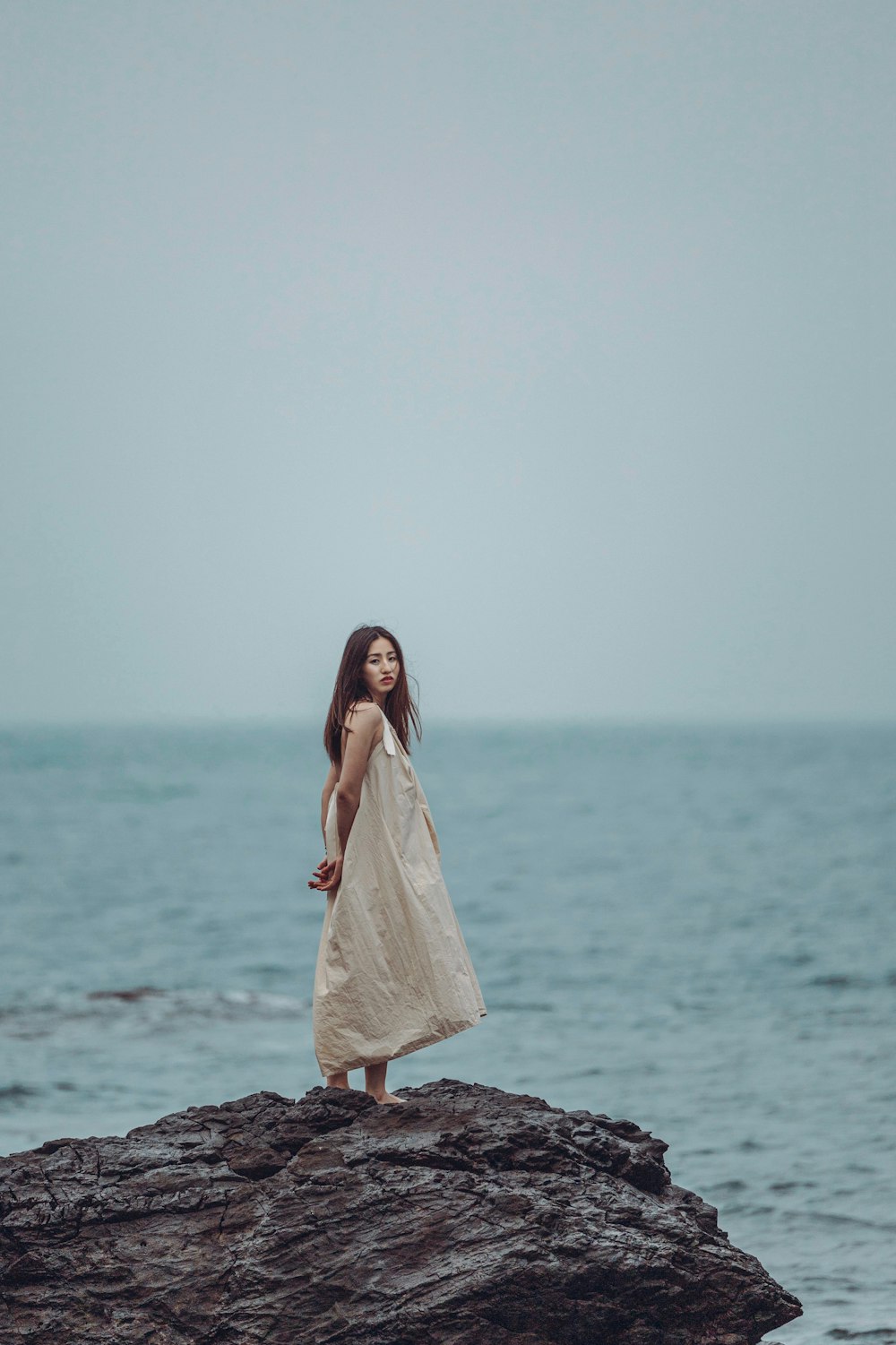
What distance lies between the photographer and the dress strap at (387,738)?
5695 millimetres

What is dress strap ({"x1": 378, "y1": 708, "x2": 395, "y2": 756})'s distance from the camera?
18.7 feet

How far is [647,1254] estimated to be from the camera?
4723mm

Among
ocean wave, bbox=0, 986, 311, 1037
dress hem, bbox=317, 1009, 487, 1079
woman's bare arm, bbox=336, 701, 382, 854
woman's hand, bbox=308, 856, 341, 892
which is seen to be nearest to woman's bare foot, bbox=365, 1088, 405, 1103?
dress hem, bbox=317, 1009, 487, 1079

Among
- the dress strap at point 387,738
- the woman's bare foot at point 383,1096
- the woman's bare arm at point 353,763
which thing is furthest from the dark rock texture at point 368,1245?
Answer: the dress strap at point 387,738

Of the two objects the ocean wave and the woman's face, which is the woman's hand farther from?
the ocean wave

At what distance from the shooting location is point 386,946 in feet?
18.4

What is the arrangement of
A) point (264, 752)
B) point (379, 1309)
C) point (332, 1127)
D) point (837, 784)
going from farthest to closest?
point (264, 752), point (837, 784), point (332, 1127), point (379, 1309)

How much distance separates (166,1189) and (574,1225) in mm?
1466

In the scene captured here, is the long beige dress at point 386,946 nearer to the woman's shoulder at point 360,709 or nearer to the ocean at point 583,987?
the woman's shoulder at point 360,709

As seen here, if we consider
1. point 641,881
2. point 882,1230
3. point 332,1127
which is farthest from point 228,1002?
point 641,881

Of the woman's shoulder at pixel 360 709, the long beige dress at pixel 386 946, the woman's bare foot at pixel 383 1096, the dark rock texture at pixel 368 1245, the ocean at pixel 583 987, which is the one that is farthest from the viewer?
the ocean at pixel 583 987

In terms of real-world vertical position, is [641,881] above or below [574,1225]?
below

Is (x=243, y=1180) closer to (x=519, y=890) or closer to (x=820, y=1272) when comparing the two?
(x=820, y=1272)

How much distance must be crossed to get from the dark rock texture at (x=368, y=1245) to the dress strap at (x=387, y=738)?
4.84 feet
